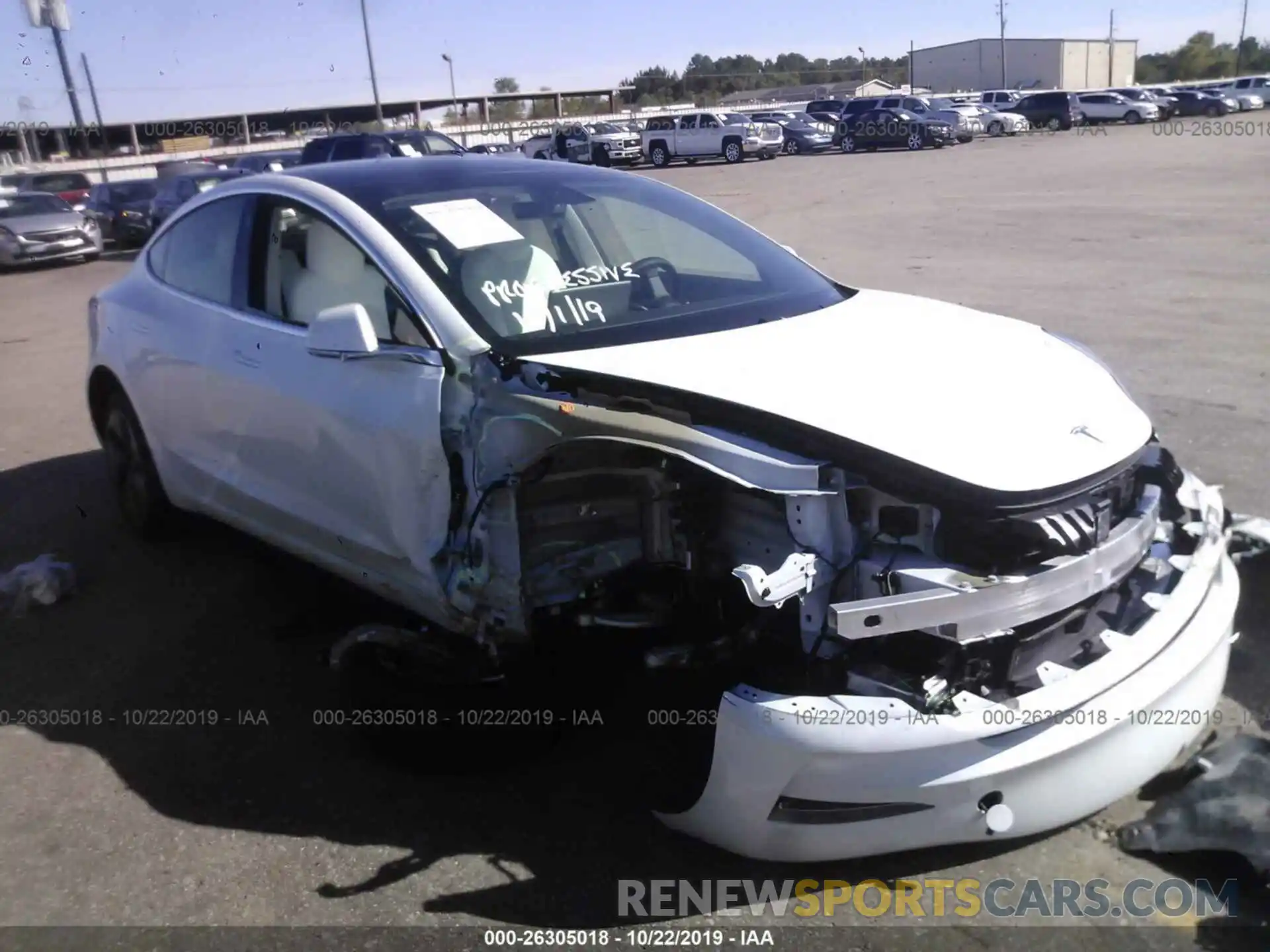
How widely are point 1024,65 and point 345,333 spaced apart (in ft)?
312

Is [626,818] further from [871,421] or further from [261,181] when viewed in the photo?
[261,181]

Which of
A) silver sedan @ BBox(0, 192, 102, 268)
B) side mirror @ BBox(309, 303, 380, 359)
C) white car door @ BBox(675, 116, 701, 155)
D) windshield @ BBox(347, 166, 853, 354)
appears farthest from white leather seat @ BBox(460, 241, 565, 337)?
white car door @ BBox(675, 116, 701, 155)

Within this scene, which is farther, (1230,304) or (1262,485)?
(1230,304)

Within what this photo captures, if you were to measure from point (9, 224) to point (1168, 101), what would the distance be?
45.0 m

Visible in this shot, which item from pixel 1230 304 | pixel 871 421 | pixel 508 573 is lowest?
pixel 1230 304

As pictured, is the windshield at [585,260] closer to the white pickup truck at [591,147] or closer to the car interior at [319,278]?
the car interior at [319,278]

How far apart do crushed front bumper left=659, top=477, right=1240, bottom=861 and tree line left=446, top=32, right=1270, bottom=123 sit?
71.2 m

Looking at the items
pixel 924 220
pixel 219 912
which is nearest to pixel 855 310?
pixel 219 912

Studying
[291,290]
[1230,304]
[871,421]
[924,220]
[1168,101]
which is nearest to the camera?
[871,421]

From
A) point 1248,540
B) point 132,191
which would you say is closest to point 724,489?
Answer: point 1248,540

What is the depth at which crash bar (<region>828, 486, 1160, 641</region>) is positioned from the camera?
254 cm

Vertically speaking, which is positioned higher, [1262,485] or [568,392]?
[568,392]

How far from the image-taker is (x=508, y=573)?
127 inches

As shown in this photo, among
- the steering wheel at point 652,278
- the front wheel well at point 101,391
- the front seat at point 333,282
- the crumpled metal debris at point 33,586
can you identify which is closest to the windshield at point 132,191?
the front wheel well at point 101,391
